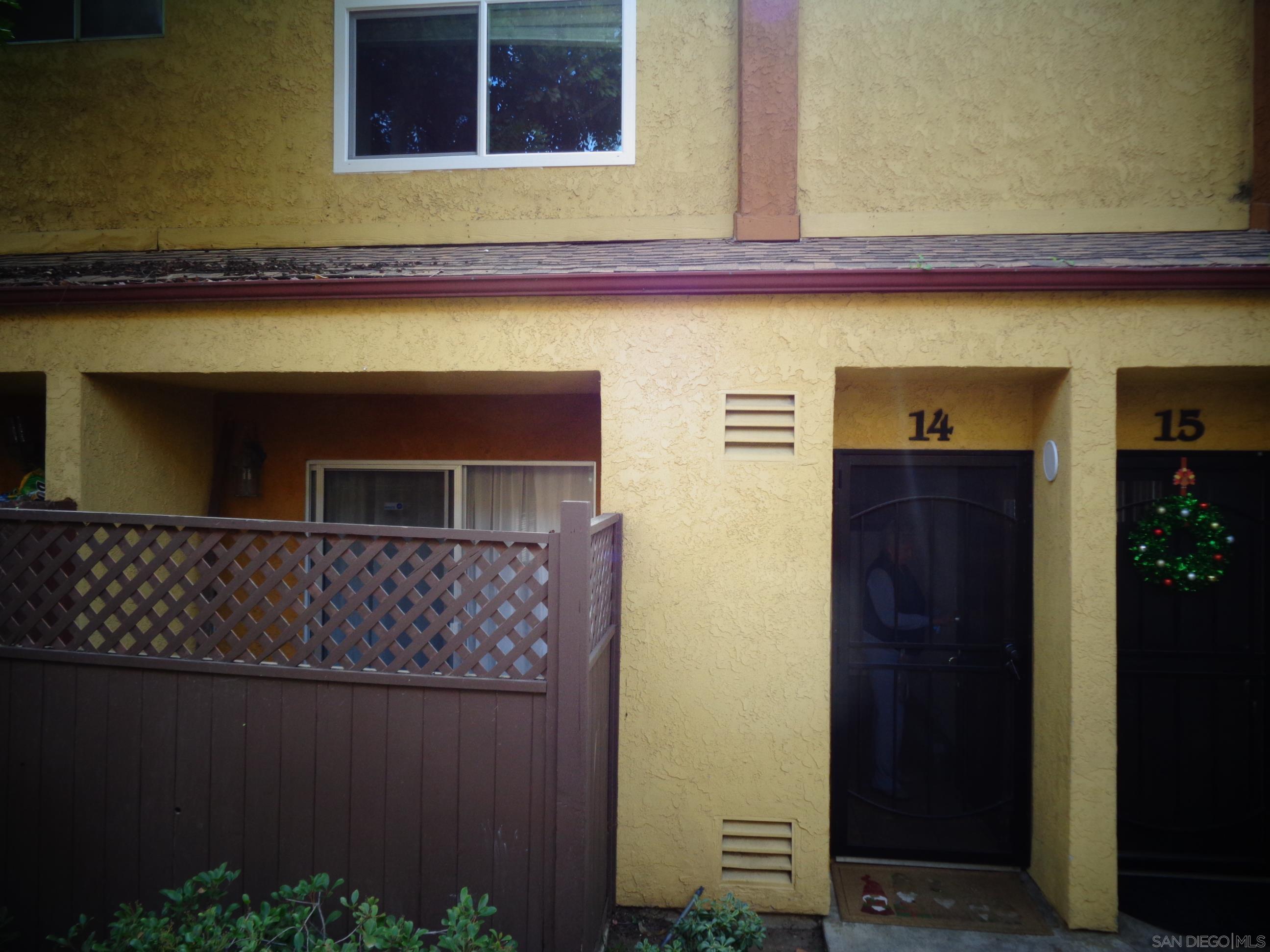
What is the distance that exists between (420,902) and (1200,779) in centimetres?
464

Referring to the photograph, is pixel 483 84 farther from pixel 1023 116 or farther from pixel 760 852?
pixel 760 852

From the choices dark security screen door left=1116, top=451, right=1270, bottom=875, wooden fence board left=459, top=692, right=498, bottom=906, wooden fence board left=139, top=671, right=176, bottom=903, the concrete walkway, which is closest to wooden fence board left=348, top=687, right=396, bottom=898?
wooden fence board left=459, top=692, right=498, bottom=906

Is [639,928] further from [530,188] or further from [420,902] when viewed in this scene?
[530,188]

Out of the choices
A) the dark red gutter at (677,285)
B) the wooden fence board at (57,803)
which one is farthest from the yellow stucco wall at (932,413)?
the wooden fence board at (57,803)

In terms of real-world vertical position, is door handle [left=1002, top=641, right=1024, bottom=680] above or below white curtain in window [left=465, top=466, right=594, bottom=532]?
below

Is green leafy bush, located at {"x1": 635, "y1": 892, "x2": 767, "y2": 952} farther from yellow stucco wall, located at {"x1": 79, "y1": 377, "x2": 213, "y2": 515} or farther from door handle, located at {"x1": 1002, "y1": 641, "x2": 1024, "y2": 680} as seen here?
yellow stucco wall, located at {"x1": 79, "y1": 377, "x2": 213, "y2": 515}

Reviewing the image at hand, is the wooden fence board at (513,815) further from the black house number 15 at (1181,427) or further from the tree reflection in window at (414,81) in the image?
the black house number 15 at (1181,427)

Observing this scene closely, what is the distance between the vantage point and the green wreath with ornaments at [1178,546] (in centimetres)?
398

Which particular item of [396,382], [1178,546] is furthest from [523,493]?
[1178,546]

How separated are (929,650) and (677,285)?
2753mm

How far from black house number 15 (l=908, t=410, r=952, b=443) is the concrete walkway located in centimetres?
273

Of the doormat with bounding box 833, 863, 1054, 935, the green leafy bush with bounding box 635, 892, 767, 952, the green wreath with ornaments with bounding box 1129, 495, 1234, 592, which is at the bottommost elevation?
the doormat with bounding box 833, 863, 1054, 935

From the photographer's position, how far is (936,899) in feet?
12.5

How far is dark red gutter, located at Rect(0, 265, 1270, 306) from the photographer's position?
3.47 m
